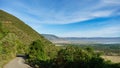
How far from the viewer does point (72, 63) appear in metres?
28.9

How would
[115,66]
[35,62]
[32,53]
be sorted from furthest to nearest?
[32,53] < [35,62] < [115,66]

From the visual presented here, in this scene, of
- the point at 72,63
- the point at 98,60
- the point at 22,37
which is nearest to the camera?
the point at 98,60

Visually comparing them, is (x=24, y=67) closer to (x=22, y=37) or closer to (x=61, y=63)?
(x=61, y=63)

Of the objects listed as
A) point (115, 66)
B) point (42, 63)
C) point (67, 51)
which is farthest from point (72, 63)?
point (42, 63)

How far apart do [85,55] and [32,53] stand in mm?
22897

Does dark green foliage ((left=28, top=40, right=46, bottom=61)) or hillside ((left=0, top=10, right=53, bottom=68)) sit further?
dark green foliage ((left=28, top=40, right=46, bottom=61))

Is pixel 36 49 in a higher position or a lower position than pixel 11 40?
lower

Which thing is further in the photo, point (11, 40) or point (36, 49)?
point (36, 49)

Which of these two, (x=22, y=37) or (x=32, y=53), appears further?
(x=22, y=37)

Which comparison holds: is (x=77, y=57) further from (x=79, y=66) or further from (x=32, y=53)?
(x=32, y=53)

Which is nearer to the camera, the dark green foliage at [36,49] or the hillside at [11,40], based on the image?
the hillside at [11,40]

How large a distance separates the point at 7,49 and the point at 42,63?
5686mm

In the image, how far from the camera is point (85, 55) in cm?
3192

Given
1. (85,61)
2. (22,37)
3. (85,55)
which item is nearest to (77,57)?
(85,55)
